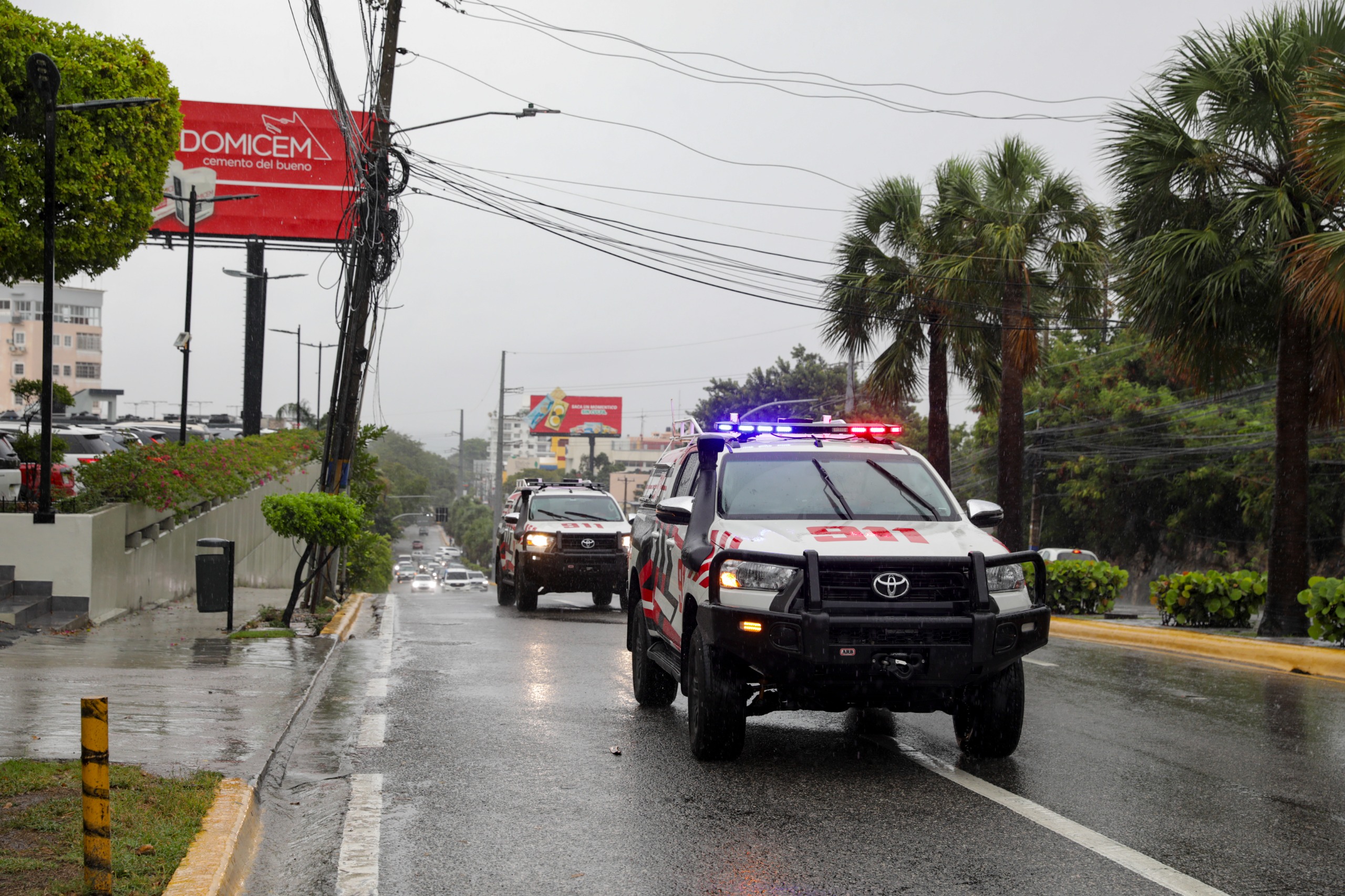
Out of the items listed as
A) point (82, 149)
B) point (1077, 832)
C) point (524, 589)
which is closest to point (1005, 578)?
point (1077, 832)

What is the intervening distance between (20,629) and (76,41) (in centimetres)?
1241

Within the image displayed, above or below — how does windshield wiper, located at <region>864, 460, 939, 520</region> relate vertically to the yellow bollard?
above

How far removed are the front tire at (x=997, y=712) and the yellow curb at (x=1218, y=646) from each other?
5.89 m

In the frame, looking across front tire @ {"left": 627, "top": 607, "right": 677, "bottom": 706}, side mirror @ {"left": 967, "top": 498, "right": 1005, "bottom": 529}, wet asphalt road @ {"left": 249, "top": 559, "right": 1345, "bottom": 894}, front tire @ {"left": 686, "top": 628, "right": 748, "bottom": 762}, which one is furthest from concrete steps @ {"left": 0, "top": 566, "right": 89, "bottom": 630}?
side mirror @ {"left": 967, "top": 498, "right": 1005, "bottom": 529}

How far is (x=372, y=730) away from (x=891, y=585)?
377cm

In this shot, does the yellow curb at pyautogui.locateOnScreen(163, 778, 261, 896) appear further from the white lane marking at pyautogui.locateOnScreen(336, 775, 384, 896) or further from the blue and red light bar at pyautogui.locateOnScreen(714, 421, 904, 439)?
the blue and red light bar at pyautogui.locateOnScreen(714, 421, 904, 439)

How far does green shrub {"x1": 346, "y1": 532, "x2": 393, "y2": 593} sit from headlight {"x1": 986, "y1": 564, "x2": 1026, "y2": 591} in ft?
68.3

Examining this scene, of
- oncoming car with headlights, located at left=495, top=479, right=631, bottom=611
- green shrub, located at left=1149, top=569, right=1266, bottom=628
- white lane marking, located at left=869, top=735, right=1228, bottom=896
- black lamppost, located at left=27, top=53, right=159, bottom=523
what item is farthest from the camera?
oncoming car with headlights, located at left=495, top=479, right=631, bottom=611

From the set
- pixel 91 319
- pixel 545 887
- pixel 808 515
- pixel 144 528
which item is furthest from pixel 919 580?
pixel 91 319

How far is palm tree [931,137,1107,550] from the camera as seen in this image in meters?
22.7

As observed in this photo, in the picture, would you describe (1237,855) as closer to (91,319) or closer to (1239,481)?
(1239,481)

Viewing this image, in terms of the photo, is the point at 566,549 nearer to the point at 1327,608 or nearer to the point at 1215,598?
the point at 1215,598

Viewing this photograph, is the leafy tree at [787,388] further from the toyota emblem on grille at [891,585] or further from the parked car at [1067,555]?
the toyota emblem on grille at [891,585]

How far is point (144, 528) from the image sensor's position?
667 inches
